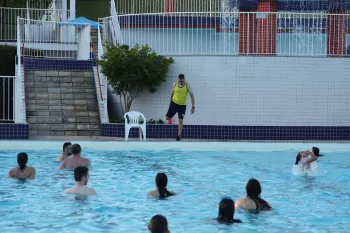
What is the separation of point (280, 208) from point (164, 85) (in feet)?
35.7

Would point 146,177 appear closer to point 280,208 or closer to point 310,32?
point 280,208

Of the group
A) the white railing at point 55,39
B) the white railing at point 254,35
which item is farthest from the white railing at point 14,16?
the white railing at point 254,35

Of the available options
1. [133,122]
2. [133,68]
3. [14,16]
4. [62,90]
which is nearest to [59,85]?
[62,90]

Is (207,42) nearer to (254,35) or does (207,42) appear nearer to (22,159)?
(254,35)

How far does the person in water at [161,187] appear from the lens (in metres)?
11.2

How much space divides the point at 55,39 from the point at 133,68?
787cm

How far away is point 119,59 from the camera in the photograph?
2122 centimetres

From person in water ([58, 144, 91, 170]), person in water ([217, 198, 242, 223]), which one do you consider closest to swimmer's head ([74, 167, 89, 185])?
person in water ([217, 198, 242, 223])

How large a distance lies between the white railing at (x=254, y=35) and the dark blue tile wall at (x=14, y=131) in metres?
5.04

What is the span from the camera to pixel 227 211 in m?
9.17

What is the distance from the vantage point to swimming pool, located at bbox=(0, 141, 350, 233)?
10.1 metres

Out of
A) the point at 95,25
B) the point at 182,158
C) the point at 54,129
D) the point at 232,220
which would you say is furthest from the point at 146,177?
the point at 95,25

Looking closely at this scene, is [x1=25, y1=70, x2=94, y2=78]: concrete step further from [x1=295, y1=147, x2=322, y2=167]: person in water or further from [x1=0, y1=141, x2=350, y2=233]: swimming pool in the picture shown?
[x1=295, y1=147, x2=322, y2=167]: person in water

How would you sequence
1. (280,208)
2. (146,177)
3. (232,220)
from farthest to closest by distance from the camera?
(146,177) < (280,208) < (232,220)
